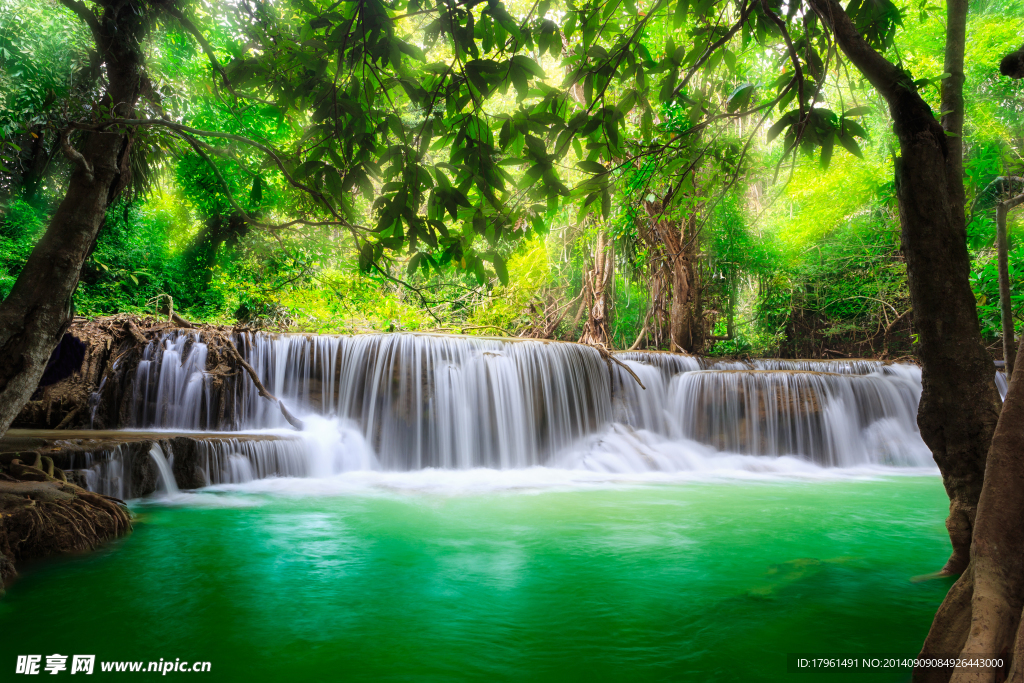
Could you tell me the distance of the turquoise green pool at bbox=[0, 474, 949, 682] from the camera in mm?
2744

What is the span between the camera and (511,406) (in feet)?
34.8

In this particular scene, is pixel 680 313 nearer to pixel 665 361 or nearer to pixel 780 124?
pixel 665 361

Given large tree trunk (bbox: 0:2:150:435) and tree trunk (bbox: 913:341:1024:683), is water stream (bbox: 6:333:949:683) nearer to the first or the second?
tree trunk (bbox: 913:341:1024:683)

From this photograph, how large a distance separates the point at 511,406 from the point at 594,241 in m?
6.11

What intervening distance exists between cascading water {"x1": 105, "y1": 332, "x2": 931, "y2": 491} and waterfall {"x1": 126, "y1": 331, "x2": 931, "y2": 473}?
2 centimetres

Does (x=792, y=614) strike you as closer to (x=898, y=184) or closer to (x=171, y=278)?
(x=898, y=184)

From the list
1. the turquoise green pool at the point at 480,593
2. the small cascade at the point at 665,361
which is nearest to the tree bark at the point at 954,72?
the turquoise green pool at the point at 480,593

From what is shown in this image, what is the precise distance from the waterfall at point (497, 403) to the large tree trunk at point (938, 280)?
24.8 ft

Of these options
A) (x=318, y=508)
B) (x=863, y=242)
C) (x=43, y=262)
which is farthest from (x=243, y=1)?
(x=863, y=242)

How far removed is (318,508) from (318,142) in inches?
198

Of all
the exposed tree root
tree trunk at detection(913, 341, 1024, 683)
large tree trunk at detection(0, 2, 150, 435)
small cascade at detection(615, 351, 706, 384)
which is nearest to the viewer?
tree trunk at detection(913, 341, 1024, 683)

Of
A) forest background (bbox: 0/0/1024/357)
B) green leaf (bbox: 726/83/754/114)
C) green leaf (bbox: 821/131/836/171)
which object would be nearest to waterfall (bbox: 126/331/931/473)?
forest background (bbox: 0/0/1024/357)

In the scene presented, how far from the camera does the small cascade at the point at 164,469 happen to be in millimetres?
6262

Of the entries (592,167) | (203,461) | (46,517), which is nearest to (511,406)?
(203,461)
